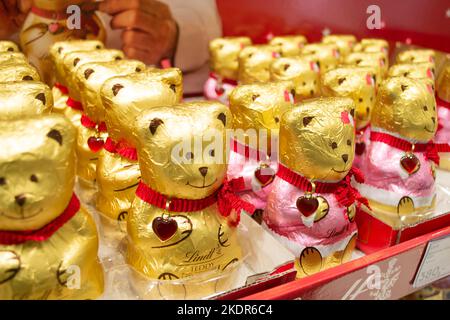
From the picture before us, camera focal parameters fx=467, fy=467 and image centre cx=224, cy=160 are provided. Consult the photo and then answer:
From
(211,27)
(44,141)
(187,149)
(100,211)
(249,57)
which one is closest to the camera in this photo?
(44,141)

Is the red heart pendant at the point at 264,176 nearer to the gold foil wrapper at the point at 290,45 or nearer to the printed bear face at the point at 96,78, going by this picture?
the printed bear face at the point at 96,78

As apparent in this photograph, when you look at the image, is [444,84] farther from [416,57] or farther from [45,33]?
[45,33]

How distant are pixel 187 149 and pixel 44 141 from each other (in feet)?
1.05

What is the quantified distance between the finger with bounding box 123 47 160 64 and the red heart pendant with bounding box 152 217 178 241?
1.47 metres

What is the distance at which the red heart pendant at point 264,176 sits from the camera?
1.57m

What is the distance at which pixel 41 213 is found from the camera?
944 mm

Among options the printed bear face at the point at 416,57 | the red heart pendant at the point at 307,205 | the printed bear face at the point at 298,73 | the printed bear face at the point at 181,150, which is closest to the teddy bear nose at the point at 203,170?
the printed bear face at the point at 181,150

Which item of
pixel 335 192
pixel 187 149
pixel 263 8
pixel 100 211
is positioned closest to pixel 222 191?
pixel 187 149

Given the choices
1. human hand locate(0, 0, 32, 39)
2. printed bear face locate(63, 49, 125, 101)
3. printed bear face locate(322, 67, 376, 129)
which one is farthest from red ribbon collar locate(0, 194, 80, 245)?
Answer: human hand locate(0, 0, 32, 39)

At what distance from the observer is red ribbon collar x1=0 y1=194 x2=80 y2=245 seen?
97cm

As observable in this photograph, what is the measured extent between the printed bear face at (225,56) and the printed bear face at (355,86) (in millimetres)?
758

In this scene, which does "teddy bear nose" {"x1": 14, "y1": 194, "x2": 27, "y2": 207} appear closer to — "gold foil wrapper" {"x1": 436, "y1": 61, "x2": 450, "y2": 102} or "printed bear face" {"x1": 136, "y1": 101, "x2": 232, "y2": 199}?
"printed bear face" {"x1": 136, "y1": 101, "x2": 232, "y2": 199}

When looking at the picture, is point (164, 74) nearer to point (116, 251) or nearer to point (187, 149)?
point (187, 149)

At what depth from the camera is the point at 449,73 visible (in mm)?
2039
